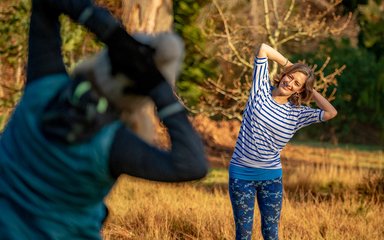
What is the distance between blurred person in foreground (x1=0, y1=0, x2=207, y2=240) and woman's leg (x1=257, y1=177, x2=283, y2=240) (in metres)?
3.22

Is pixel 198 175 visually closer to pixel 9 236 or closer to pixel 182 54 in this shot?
pixel 182 54

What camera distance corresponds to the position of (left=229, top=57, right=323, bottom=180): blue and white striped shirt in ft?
17.3

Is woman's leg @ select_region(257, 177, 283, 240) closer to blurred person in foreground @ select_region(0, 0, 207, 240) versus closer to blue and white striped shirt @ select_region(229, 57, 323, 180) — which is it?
blue and white striped shirt @ select_region(229, 57, 323, 180)

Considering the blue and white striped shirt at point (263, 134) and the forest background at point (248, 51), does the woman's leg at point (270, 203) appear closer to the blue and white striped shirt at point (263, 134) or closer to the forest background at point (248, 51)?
the blue and white striped shirt at point (263, 134)

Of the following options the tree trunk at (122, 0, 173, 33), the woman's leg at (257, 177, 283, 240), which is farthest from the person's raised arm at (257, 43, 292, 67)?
the tree trunk at (122, 0, 173, 33)

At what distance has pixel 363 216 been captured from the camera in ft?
23.8

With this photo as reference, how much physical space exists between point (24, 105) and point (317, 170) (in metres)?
8.96

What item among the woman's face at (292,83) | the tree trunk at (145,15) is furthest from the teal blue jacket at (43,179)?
the tree trunk at (145,15)

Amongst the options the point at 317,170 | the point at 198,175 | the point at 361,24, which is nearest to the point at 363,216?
the point at 317,170

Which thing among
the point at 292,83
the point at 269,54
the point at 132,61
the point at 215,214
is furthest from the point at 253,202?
the point at 132,61

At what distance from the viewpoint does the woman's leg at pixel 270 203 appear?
17.5ft

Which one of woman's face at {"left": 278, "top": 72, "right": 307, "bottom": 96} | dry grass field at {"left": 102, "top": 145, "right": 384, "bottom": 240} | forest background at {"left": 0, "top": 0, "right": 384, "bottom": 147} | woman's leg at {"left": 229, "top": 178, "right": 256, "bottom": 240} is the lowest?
forest background at {"left": 0, "top": 0, "right": 384, "bottom": 147}

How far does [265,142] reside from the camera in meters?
5.30

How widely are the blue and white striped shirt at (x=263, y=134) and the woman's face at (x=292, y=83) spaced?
94 millimetres
